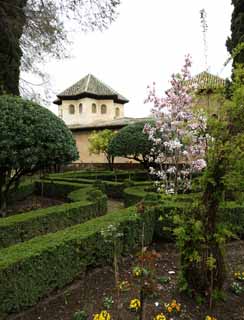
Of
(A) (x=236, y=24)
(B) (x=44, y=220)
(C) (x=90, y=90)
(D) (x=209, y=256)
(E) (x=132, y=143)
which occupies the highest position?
(C) (x=90, y=90)

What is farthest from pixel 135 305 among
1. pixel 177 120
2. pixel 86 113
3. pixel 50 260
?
pixel 86 113

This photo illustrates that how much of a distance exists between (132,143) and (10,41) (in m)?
6.42

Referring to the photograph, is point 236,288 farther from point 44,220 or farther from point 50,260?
point 44,220

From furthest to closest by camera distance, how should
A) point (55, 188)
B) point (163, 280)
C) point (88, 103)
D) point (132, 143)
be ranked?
point (88, 103) → point (132, 143) → point (55, 188) → point (163, 280)

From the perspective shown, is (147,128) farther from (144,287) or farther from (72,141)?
(144,287)

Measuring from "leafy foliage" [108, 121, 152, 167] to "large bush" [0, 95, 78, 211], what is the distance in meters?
6.32

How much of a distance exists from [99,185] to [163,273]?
21.4 feet

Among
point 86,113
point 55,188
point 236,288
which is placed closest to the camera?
point 236,288

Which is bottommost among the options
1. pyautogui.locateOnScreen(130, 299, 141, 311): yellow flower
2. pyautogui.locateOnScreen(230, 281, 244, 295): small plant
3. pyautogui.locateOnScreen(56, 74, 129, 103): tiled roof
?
pyautogui.locateOnScreen(230, 281, 244, 295): small plant

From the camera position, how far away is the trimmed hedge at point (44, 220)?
4766mm

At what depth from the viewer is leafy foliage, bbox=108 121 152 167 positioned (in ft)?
42.8

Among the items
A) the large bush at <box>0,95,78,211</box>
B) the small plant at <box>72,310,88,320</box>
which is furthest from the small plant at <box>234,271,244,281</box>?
the large bush at <box>0,95,78,211</box>

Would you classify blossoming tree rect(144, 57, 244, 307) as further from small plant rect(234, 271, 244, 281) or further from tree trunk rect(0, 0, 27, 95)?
tree trunk rect(0, 0, 27, 95)

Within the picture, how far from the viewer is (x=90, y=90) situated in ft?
105
